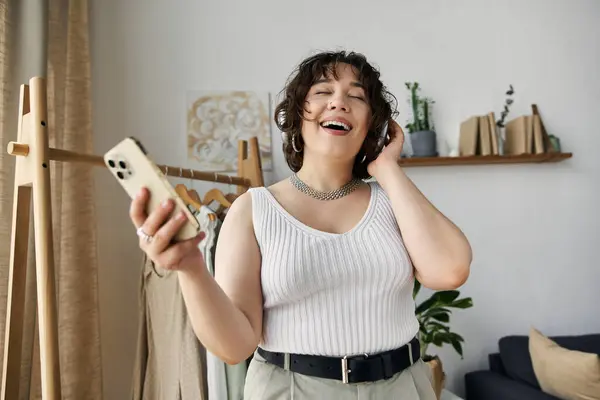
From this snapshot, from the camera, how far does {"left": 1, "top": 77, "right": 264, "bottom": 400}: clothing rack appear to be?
0.93 m

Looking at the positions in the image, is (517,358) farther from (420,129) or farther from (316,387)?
(316,387)

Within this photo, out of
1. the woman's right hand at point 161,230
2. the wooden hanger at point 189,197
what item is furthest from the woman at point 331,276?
the wooden hanger at point 189,197

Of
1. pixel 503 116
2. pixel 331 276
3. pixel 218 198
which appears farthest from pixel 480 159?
pixel 331 276

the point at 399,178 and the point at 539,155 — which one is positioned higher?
the point at 539,155

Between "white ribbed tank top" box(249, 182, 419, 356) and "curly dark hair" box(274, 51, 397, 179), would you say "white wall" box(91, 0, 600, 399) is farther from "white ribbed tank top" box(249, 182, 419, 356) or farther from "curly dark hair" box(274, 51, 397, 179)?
"white ribbed tank top" box(249, 182, 419, 356)

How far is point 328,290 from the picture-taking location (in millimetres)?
734

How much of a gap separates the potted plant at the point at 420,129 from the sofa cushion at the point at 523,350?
3.15 ft

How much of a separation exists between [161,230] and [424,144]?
1929 millimetres

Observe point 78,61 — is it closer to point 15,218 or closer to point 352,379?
point 15,218

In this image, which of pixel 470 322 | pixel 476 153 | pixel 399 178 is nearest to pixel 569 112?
pixel 476 153

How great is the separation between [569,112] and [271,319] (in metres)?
2.38

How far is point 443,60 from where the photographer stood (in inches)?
93.2

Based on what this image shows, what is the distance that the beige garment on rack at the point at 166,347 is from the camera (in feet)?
5.16

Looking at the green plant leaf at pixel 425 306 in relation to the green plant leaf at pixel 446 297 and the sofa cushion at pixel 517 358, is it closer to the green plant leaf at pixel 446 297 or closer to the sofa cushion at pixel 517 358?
the green plant leaf at pixel 446 297
